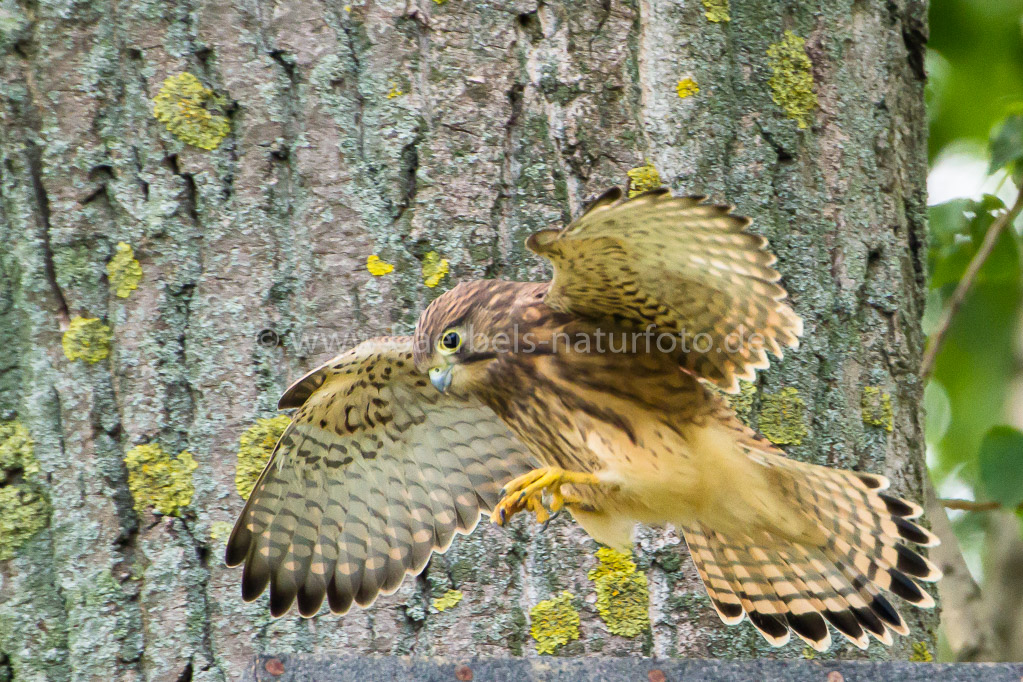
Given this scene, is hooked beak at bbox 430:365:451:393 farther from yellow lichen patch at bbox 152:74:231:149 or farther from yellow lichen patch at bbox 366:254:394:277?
yellow lichen patch at bbox 152:74:231:149

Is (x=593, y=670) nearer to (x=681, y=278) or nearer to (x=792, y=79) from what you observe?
(x=681, y=278)

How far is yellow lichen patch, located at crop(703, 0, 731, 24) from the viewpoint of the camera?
2.54m

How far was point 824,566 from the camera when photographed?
236cm

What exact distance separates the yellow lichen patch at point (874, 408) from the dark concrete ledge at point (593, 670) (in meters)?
0.92

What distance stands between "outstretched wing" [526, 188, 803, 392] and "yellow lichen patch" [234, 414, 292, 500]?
30.3 inches

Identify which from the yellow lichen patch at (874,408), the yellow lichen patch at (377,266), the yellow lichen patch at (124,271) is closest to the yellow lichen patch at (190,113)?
the yellow lichen patch at (124,271)

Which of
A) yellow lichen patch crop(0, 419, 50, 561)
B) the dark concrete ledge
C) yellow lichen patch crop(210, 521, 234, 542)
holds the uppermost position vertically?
yellow lichen patch crop(0, 419, 50, 561)

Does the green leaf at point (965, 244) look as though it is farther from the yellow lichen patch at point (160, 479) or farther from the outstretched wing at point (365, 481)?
the yellow lichen patch at point (160, 479)

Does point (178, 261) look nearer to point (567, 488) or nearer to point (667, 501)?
point (567, 488)

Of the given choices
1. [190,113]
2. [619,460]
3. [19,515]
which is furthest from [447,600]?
[190,113]

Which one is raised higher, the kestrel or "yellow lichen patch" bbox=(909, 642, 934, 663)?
the kestrel

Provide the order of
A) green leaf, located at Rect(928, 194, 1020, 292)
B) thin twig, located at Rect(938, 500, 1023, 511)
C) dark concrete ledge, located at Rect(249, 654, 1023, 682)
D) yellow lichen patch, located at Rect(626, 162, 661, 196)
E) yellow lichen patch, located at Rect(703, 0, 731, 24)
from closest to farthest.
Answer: dark concrete ledge, located at Rect(249, 654, 1023, 682), yellow lichen patch, located at Rect(626, 162, 661, 196), yellow lichen patch, located at Rect(703, 0, 731, 24), thin twig, located at Rect(938, 500, 1023, 511), green leaf, located at Rect(928, 194, 1020, 292)

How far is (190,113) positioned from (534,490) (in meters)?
1.32

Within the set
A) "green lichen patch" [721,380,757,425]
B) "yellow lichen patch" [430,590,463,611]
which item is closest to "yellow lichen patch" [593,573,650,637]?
"yellow lichen patch" [430,590,463,611]
